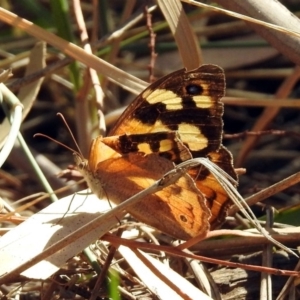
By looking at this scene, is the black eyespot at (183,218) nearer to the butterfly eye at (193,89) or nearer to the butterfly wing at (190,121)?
the butterfly wing at (190,121)

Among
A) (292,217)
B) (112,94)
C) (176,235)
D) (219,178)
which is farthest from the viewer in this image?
(112,94)

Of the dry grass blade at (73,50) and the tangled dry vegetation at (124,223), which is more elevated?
the dry grass blade at (73,50)

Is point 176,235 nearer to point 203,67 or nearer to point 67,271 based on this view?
point 67,271

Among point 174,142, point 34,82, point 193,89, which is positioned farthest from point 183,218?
point 34,82

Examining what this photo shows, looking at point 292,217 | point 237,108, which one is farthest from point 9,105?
point 237,108

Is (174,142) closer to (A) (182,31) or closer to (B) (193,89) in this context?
(B) (193,89)

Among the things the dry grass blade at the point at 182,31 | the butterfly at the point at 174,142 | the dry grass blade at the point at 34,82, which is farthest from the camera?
the dry grass blade at the point at 34,82

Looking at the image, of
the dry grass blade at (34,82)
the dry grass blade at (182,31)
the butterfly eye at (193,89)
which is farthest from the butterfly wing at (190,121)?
the dry grass blade at (34,82)
